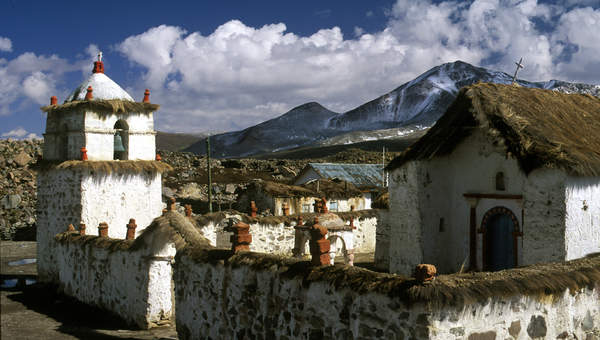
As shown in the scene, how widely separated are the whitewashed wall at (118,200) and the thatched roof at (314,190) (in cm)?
1169

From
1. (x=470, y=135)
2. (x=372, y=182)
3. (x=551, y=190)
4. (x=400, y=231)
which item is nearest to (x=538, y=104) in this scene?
(x=470, y=135)

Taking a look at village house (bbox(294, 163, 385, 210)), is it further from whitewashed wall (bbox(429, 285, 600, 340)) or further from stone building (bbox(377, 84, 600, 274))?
whitewashed wall (bbox(429, 285, 600, 340))

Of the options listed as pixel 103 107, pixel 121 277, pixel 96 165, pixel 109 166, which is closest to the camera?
pixel 121 277

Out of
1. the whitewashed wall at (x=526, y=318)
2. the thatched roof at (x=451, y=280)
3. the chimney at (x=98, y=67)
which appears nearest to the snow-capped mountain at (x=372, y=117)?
the chimney at (x=98, y=67)

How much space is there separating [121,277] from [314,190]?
57.2 feet

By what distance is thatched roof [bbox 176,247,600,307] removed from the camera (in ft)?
18.1

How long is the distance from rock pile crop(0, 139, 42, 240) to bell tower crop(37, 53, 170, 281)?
9.23 m

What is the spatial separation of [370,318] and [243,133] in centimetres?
9731

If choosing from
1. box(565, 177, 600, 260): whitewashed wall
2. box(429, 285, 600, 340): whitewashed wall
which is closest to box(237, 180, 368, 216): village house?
box(565, 177, 600, 260): whitewashed wall

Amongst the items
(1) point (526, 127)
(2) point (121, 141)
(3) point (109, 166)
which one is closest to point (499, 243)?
(1) point (526, 127)

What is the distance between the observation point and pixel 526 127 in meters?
12.8

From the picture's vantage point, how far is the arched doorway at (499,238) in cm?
1384

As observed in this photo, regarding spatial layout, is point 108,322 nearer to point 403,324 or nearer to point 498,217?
point 403,324

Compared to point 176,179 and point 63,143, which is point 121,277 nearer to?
point 63,143
